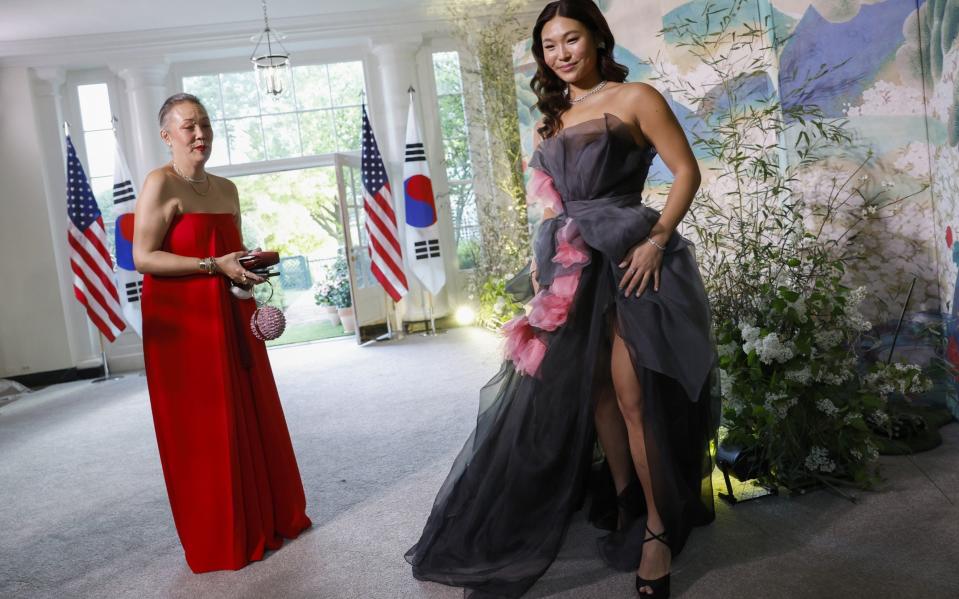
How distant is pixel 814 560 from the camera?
2.26m

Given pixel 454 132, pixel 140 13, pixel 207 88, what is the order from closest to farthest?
pixel 140 13 < pixel 207 88 < pixel 454 132

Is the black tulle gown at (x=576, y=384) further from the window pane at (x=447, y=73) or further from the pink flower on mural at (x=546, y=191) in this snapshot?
the window pane at (x=447, y=73)

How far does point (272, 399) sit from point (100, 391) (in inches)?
195

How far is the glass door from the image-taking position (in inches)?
317

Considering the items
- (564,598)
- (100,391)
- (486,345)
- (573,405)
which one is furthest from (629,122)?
(100,391)

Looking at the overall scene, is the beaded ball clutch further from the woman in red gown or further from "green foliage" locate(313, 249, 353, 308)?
"green foliage" locate(313, 249, 353, 308)

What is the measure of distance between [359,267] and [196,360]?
563 centimetres

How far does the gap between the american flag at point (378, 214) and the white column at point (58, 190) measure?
294 cm

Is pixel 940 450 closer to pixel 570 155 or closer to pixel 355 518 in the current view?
pixel 570 155

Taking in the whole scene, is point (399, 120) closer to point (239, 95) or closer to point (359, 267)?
point (359, 267)

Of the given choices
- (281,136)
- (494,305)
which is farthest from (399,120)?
(494,305)

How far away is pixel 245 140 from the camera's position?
8.43 metres

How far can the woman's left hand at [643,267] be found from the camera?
2.13 meters

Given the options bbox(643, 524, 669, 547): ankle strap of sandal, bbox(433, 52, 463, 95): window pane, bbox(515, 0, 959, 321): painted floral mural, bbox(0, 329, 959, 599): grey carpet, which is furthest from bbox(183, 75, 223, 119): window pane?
bbox(643, 524, 669, 547): ankle strap of sandal
